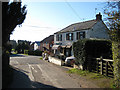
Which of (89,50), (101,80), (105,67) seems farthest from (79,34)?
(101,80)

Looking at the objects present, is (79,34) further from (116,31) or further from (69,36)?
(116,31)

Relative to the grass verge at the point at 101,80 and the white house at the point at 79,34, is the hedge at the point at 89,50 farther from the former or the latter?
the white house at the point at 79,34

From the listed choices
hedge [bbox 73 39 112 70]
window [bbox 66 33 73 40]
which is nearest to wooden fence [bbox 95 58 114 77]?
hedge [bbox 73 39 112 70]

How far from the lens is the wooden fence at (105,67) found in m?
7.67

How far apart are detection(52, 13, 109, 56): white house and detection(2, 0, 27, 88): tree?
12.8m

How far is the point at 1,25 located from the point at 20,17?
1992mm

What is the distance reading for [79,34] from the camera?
20.7m

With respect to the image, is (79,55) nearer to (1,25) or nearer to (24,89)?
(24,89)

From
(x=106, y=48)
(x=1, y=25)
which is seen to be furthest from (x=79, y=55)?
(x=1, y=25)

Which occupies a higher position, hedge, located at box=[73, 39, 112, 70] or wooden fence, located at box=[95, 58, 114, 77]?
hedge, located at box=[73, 39, 112, 70]

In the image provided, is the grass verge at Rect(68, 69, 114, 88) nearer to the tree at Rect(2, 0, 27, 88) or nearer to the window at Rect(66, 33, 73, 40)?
the tree at Rect(2, 0, 27, 88)

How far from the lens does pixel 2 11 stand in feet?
20.6

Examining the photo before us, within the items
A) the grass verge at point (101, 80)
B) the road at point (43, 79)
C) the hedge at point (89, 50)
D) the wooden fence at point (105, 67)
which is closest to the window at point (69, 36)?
the hedge at point (89, 50)

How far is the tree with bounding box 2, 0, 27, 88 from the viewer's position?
586 centimetres
